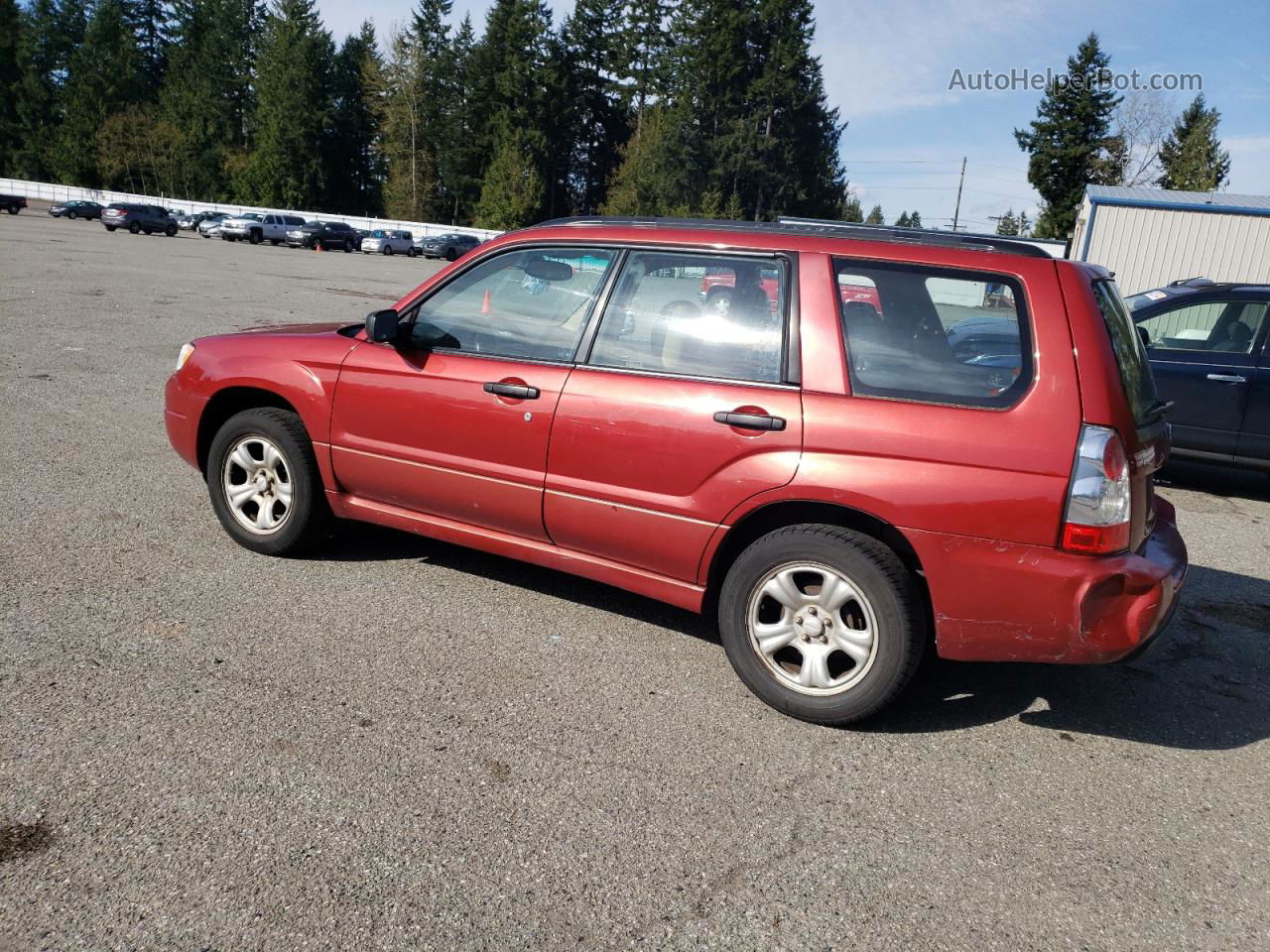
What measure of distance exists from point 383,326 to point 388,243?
163 ft

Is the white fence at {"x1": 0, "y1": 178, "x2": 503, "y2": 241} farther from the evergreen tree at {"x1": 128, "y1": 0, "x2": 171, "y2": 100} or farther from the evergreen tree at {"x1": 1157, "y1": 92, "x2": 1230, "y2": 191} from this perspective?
the evergreen tree at {"x1": 1157, "y1": 92, "x2": 1230, "y2": 191}

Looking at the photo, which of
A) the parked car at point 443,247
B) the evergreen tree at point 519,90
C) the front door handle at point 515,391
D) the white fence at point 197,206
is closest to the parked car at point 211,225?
the white fence at point 197,206

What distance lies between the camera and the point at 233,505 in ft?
16.3

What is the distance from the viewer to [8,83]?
8875 centimetres

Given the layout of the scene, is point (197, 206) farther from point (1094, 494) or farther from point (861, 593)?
point (1094, 494)

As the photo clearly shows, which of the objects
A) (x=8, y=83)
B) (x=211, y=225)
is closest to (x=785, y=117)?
(x=211, y=225)

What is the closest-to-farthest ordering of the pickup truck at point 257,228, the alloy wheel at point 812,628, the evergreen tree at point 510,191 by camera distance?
the alloy wheel at point 812,628 < the pickup truck at point 257,228 < the evergreen tree at point 510,191

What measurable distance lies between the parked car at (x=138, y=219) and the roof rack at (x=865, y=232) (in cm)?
4743

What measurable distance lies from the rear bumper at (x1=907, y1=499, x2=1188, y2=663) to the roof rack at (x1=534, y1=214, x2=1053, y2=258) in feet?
3.66

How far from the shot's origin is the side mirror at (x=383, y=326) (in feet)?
14.3

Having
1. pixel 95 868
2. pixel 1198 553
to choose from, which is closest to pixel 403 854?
pixel 95 868

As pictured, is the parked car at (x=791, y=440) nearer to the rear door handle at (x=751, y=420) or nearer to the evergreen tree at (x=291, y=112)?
the rear door handle at (x=751, y=420)

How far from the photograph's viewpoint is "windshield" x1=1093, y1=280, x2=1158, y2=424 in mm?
3438

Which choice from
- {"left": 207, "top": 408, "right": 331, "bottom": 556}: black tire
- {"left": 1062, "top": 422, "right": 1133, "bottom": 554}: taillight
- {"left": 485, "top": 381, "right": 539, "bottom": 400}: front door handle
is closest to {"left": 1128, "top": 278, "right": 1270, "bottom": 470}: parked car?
{"left": 1062, "top": 422, "right": 1133, "bottom": 554}: taillight
